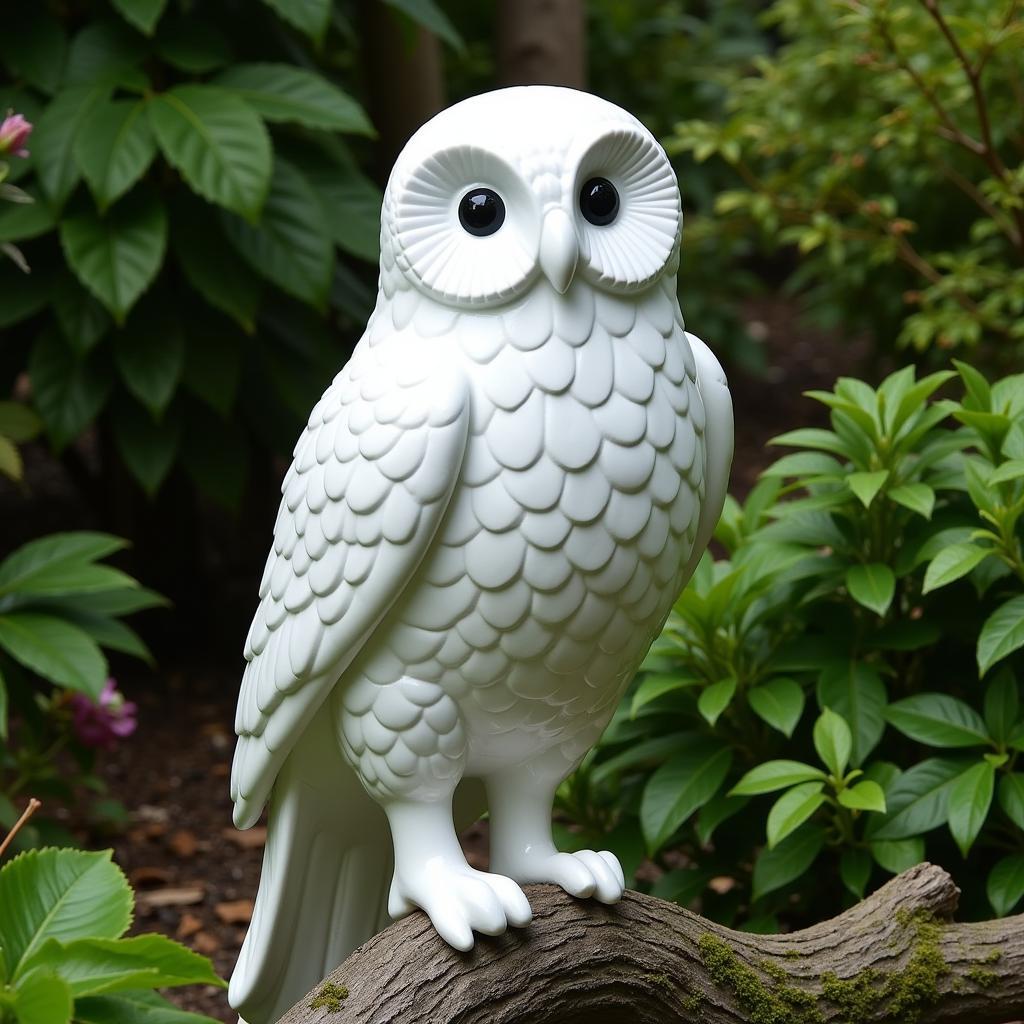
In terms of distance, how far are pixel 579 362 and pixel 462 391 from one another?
13 cm

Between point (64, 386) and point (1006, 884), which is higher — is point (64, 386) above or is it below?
above

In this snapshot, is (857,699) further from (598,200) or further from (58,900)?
(58,900)

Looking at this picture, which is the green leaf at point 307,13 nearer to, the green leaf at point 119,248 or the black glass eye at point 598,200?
the green leaf at point 119,248

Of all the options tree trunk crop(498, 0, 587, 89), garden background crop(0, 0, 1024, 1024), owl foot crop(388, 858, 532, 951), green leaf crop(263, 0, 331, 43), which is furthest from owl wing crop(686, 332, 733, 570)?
tree trunk crop(498, 0, 587, 89)

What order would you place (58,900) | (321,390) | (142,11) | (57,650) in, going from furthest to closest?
(321,390), (142,11), (57,650), (58,900)

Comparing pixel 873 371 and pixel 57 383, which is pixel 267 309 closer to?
pixel 57 383

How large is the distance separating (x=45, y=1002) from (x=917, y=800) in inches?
51.9

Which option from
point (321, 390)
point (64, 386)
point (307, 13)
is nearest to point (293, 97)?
point (307, 13)

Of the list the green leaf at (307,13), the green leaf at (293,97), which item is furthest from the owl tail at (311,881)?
the green leaf at (307,13)

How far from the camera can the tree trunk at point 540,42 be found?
4.02 meters

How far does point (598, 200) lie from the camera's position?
57.6 inches

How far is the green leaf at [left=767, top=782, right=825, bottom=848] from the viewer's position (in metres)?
1.99

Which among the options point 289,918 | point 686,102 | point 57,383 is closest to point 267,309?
point 57,383

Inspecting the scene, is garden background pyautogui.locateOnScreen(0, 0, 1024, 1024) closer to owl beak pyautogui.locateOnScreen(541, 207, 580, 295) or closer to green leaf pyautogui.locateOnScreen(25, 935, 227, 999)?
green leaf pyautogui.locateOnScreen(25, 935, 227, 999)
